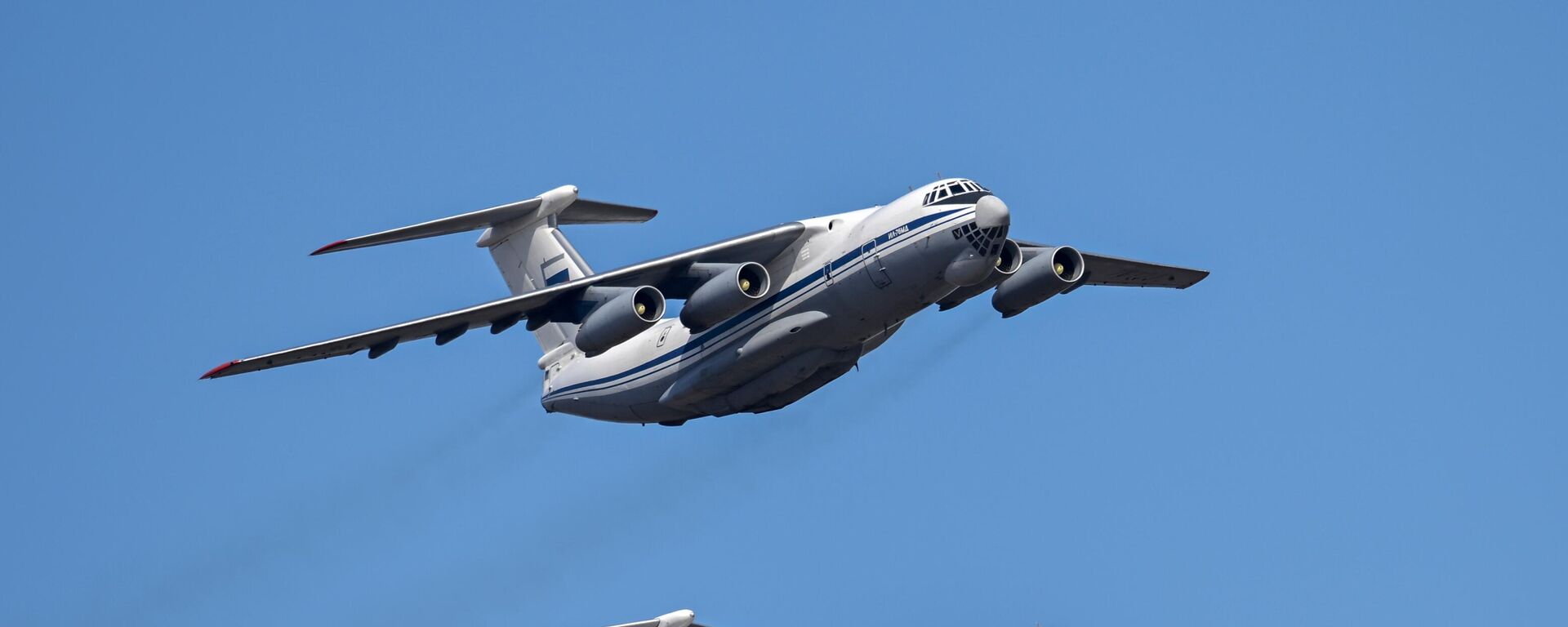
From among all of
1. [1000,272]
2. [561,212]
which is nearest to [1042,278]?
[1000,272]

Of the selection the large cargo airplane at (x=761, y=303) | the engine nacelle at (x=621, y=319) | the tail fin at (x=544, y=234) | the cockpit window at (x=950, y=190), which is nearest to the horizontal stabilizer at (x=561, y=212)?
the tail fin at (x=544, y=234)

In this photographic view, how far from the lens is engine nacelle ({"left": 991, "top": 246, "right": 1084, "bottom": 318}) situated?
19625 millimetres

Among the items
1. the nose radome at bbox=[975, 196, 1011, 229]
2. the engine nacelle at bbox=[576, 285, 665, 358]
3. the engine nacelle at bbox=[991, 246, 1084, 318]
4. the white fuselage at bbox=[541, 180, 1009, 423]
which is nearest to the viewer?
the nose radome at bbox=[975, 196, 1011, 229]

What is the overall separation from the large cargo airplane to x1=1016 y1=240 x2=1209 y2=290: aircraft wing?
0.15ft

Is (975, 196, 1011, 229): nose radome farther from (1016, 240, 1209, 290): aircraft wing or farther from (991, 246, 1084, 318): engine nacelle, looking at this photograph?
(1016, 240, 1209, 290): aircraft wing

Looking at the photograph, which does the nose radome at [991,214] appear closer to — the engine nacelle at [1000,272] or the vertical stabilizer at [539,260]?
the engine nacelle at [1000,272]

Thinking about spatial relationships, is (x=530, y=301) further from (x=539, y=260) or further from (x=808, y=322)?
(x=539, y=260)

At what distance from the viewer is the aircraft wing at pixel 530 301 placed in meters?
19.1

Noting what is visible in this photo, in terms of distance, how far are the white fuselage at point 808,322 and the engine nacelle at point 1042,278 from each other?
1.19 m

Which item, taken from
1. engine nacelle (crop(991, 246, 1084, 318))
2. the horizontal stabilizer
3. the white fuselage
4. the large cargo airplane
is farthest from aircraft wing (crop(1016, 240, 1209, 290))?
the horizontal stabilizer

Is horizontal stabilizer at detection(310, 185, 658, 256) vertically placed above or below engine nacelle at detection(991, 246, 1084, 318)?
above

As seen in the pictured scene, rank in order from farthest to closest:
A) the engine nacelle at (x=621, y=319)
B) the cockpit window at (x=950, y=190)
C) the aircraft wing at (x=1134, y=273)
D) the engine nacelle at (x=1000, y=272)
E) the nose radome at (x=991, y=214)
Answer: the aircraft wing at (x=1134, y=273)
the engine nacelle at (x=1000, y=272)
the engine nacelle at (x=621, y=319)
the cockpit window at (x=950, y=190)
the nose radome at (x=991, y=214)

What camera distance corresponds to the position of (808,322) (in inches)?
737

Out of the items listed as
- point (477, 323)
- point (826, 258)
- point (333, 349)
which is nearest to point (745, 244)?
point (826, 258)
